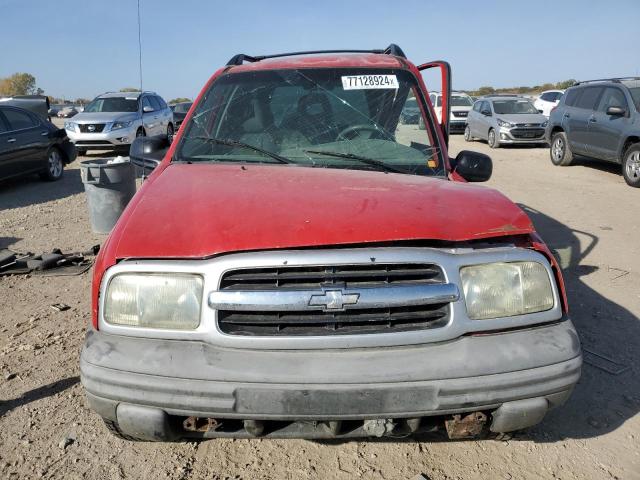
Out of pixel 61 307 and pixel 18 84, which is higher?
pixel 61 307

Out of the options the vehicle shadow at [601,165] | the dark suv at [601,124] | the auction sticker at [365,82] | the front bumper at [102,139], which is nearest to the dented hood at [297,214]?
the auction sticker at [365,82]

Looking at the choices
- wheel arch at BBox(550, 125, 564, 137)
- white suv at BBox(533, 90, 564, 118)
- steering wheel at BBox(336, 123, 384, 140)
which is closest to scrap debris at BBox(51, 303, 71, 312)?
steering wheel at BBox(336, 123, 384, 140)

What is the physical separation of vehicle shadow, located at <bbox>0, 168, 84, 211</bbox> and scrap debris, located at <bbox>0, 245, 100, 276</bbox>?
355 cm

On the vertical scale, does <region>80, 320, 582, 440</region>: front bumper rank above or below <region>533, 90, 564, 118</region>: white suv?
above

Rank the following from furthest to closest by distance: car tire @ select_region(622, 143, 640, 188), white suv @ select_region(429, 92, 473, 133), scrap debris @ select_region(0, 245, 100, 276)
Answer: white suv @ select_region(429, 92, 473, 133) < car tire @ select_region(622, 143, 640, 188) < scrap debris @ select_region(0, 245, 100, 276)

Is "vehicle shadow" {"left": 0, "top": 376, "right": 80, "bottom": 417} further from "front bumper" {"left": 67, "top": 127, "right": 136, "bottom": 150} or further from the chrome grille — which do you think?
the chrome grille

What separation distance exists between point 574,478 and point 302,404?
4.66 ft

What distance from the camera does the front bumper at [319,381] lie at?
1.75 meters

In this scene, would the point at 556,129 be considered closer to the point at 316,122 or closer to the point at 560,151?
the point at 560,151

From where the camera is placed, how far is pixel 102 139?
41.4ft

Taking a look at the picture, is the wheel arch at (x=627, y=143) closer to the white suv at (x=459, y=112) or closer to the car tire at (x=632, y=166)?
the car tire at (x=632, y=166)

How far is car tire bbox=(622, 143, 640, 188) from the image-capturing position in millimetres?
9349

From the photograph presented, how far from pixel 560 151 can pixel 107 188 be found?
35.6ft

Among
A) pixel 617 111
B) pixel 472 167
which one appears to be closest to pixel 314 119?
pixel 472 167
